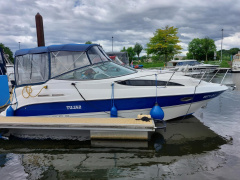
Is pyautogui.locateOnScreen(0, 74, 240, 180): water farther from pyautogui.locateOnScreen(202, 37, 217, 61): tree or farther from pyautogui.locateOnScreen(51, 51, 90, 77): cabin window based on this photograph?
pyautogui.locateOnScreen(202, 37, 217, 61): tree

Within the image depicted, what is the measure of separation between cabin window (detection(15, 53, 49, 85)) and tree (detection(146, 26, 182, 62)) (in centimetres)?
2917

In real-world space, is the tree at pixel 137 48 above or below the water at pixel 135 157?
above

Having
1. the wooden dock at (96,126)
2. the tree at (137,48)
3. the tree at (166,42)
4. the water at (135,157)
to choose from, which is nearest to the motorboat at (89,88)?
the wooden dock at (96,126)

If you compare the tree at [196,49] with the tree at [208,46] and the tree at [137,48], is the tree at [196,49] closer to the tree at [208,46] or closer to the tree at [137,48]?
the tree at [208,46]

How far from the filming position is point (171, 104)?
244 inches

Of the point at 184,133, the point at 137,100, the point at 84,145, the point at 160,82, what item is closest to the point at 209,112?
the point at 184,133

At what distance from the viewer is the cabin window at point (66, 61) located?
20.8 feet

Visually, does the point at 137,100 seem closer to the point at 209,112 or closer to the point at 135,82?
the point at 135,82

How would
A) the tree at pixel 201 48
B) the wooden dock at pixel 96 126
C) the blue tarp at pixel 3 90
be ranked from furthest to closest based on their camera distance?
the tree at pixel 201 48, the blue tarp at pixel 3 90, the wooden dock at pixel 96 126

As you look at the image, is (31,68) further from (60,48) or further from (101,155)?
(101,155)

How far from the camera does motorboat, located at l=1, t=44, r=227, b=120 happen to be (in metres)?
6.05

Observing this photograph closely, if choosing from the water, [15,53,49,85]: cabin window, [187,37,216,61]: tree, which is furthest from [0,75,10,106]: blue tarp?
[187,37,216,61]: tree

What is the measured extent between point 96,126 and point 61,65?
7.54 ft

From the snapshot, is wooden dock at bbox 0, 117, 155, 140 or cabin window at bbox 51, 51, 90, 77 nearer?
Result: wooden dock at bbox 0, 117, 155, 140
